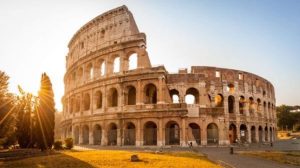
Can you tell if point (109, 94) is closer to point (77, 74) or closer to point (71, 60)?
point (77, 74)

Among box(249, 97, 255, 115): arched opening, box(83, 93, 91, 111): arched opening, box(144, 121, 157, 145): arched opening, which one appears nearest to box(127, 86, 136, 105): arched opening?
box(144, 121, 157, 145): arched opening

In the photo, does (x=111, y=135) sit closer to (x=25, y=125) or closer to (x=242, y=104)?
(x=25, y=125)

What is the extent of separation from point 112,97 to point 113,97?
596 mm

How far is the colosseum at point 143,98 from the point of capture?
96.8 ft

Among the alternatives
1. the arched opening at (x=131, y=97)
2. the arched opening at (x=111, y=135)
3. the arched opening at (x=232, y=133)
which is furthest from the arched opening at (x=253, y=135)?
the arched opening at (x=111, y=135)

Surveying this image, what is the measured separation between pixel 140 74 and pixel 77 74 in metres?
12.6

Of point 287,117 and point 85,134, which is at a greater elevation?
point 287,117

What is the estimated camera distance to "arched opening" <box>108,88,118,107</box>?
3253 centimetres

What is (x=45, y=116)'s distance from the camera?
73.3 ft

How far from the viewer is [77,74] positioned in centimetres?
3875

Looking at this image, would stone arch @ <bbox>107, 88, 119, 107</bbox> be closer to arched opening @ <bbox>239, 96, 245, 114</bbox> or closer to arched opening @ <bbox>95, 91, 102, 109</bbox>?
arched opening @ <bbox>95, 91, 102, 109</bbox>

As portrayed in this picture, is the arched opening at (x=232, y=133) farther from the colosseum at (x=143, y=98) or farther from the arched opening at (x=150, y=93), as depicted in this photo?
the arched opening at (x=150, y=93)

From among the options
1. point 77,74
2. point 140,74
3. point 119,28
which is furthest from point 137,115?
point 77,74

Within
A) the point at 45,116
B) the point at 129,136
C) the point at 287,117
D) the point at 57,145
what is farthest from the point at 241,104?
A: the point at 287,117
